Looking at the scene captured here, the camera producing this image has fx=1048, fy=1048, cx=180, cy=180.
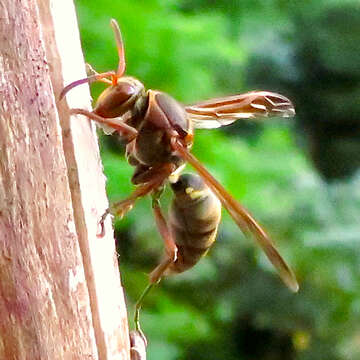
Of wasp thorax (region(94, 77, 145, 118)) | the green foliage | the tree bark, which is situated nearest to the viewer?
the tree bark

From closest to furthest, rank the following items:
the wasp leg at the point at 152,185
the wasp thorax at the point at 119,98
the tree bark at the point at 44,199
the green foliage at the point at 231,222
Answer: the tree bark at the point at 44,199 → the wasp thorax at the point at 119,98 → the wasp leg at the point at 152,185 → the green foliage at the point at 231,222

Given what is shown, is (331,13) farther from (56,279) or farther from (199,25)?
(56,279)

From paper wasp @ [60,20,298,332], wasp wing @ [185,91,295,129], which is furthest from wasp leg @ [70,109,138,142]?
wasp wing @ [185,91,295,129]

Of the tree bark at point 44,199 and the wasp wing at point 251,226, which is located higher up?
the tree bark at point 44,199

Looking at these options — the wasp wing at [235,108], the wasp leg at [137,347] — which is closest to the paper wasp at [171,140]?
the wasp wing at [235,108]

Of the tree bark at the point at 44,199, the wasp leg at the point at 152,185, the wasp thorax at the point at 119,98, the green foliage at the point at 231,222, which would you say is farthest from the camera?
the green foliage at the point at 231,222

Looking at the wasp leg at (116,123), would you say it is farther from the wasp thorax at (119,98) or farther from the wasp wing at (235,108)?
the wasp wing at (235,108)

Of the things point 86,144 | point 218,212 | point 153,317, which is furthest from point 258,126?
point 86,144

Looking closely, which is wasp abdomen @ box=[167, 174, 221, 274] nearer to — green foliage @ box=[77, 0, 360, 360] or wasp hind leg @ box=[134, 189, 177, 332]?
wasp hind leg @ box=[134, 189, 177, 332]
